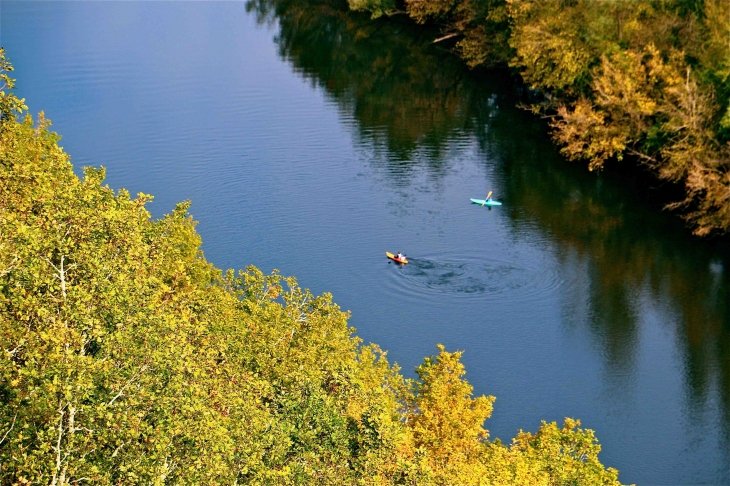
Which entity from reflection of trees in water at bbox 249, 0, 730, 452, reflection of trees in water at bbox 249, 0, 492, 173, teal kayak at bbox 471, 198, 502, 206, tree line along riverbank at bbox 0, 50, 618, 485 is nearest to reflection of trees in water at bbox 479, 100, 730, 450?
reflection of trees in water at bbox 249, 0, 730, 452

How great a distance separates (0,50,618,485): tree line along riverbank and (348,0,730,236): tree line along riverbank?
111ft

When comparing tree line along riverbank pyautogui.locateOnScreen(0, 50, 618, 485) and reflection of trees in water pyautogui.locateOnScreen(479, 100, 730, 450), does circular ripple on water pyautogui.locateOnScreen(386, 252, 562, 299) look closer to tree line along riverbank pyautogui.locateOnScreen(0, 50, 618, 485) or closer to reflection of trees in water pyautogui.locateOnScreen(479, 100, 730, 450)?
reflection of trees in water pyautogui.locateOnScreen(479, 100, 730, 450)

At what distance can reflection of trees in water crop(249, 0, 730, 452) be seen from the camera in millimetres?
50656

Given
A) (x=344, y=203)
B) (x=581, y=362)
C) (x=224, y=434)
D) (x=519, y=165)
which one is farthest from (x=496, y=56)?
(x=224, y=434)

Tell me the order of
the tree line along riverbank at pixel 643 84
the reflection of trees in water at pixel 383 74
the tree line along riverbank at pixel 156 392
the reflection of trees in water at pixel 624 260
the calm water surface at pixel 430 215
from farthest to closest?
1. the reflection of trees in water at pixel 383 74
2. the tree line along riverbank at pixel 643 84
3. the reflection of trees in water at pixel 624 260
4. the calm water surface at pixel 430 215
5. the tree line along riverbank at pixel 156 392

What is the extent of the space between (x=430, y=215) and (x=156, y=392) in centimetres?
4400

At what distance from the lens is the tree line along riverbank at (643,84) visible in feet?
198

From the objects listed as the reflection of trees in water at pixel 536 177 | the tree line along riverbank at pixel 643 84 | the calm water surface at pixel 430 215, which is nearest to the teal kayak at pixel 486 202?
the calm water surface at pixel 430 215

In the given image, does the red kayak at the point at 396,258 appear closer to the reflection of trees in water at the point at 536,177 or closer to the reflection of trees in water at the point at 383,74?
the reflection of trees in water at the point at 536,177

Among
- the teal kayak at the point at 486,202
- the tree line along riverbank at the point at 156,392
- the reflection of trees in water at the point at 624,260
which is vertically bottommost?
the reflection of trees in water at the point at 624,260

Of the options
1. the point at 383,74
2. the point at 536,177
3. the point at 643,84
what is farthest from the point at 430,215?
the point at 383,74

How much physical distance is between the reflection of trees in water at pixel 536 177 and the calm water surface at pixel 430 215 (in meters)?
0.18

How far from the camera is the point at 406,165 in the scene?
71.1m

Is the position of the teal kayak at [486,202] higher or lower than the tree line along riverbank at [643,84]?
lower
